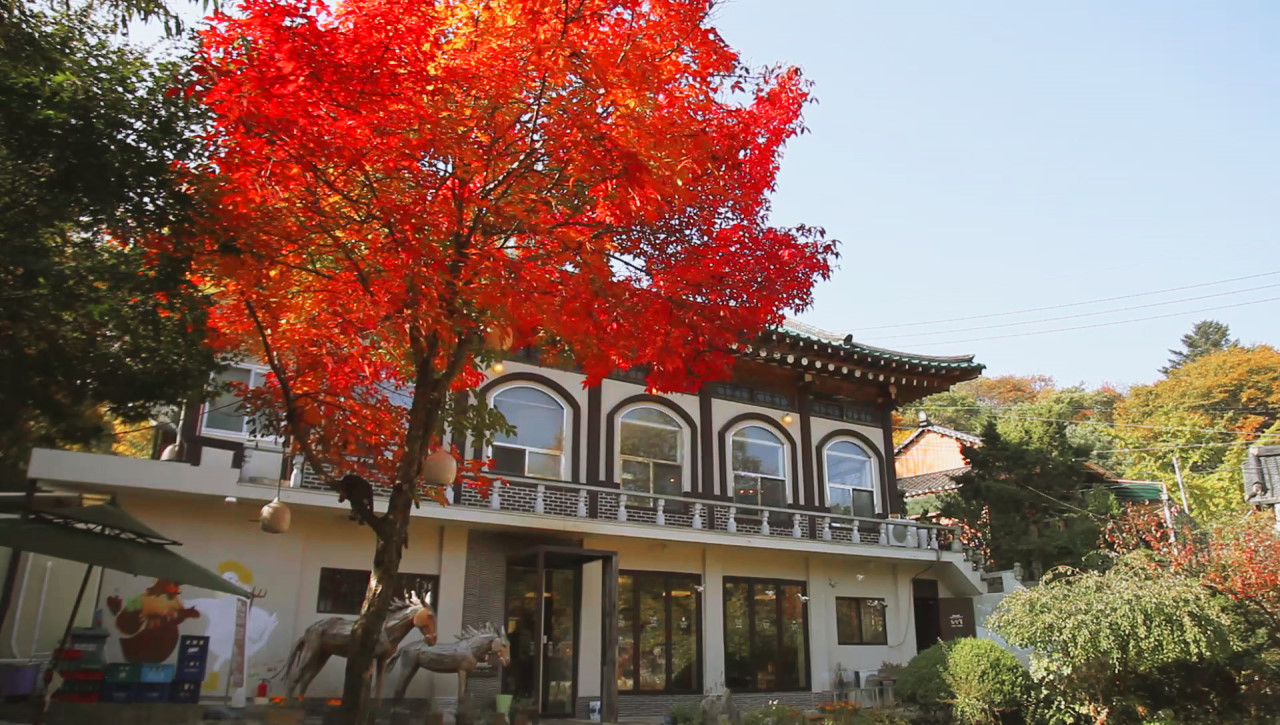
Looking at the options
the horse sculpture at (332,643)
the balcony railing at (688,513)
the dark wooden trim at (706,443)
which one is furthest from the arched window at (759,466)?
the horse sculpture at (332,643)

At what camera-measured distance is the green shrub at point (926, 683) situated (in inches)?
546

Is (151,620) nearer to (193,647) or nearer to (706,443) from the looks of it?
(193,647)

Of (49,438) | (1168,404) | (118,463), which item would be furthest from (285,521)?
(1168,404)

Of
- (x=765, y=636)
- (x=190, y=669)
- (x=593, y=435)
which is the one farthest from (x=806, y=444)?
(x=190, y=669)

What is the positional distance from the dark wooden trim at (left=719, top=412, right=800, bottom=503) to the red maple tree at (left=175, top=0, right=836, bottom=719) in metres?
9.76

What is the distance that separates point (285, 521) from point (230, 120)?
441cm

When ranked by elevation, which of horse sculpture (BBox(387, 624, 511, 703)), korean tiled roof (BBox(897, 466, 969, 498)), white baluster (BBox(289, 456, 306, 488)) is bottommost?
horse sculpture (BBox(387, 624, 511, 703))

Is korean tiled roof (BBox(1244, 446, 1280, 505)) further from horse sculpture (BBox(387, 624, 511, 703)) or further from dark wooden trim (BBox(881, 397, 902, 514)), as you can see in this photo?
horse sculpture (BBox(387, 624, 511, 703))

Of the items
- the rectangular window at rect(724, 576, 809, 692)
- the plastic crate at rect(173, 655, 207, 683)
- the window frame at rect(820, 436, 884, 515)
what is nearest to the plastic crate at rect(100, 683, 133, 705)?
the plastic crate at rect(173, 655, 207, 683)

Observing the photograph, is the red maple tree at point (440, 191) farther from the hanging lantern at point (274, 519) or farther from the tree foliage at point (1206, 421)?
the tree foliage at point (1206, 421)

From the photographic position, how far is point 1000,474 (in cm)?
2212

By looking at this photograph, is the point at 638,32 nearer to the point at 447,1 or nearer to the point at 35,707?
the point at 447,1

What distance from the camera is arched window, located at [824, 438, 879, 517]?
19.9m

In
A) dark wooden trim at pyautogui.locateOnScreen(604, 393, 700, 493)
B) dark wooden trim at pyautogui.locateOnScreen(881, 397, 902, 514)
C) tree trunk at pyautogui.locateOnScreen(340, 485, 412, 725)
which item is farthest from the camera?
dark wooden trim at pyautogui.locateOnScreen(881, 397, 902, 514)
